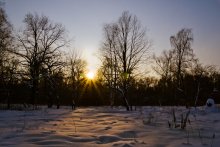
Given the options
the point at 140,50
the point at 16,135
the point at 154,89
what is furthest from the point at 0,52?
the point at 154,89

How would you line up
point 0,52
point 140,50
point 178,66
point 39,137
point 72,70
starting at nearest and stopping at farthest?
point 39,137 < point 0,52 < point 140,50 < point 178,66 < point 72,70

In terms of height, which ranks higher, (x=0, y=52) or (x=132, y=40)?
(x=132, y=40)

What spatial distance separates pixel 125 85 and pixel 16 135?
2015cm

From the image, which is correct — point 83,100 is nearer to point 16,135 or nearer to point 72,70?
point 72,70

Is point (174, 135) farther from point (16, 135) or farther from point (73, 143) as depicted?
point (16, 135)

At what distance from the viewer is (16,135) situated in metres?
6.23

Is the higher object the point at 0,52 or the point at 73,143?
the point at 0,52

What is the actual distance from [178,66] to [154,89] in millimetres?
13691

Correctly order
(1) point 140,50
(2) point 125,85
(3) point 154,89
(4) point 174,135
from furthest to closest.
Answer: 1. (3) point 154,89
2. (1) point 140,50
3. (2) point 125,85
4. (4) point 174,135

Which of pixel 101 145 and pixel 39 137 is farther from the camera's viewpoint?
pixel 39 137

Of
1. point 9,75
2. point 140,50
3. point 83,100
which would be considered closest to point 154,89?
point 83,100

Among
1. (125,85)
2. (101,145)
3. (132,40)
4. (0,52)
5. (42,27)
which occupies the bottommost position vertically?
(101,145)

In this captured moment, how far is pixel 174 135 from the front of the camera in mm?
6473

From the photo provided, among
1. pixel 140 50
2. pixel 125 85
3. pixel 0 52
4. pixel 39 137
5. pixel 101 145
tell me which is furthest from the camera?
pixel 140 50
